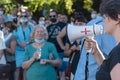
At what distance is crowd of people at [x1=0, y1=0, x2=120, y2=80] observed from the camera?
2.86 m

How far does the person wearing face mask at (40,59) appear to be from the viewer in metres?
6.25

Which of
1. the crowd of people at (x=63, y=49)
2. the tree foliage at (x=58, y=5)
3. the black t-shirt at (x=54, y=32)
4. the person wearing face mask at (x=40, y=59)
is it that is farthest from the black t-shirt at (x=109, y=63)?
the tree foliage at (x=58, y=5)

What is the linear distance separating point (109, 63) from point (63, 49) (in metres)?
5.30

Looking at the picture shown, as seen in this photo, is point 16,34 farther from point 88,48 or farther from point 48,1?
point 48,1

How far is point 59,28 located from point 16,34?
0.87m

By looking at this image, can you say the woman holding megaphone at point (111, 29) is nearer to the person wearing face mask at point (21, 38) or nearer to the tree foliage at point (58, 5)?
the person wearing face mask at point (21, 38)

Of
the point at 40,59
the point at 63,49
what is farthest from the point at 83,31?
the point at 63,49

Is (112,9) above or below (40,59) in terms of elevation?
above

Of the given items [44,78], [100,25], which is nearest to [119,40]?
[100,25]

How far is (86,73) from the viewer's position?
433cm

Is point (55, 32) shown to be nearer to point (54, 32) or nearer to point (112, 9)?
point (54, 32)

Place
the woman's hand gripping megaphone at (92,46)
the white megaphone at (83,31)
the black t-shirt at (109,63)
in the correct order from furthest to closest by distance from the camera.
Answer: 1. the white megaphone at (83,31)
2. the woman's hand gripping megaphone at (92,46)
3. the black t-shirt at (109,63)

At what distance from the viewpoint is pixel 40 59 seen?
248 inches

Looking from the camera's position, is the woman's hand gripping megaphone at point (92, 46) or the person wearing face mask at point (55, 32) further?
the person wearing face mask at point (55, 32)
